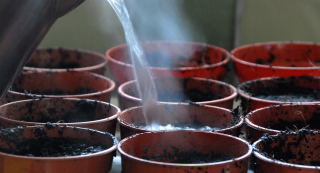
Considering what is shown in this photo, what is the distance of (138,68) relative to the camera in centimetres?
246

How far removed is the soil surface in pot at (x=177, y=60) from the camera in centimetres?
301

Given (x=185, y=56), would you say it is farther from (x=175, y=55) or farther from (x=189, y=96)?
(x=189, y=96)

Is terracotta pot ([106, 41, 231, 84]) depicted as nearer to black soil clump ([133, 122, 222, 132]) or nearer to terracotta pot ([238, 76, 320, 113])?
terracotta pot ([238, 76, 320, 113])

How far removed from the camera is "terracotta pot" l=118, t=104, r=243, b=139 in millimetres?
2111

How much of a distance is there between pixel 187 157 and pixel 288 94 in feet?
2.53

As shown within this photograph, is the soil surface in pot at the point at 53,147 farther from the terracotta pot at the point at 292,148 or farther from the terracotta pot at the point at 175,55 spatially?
the terracotta pot at the point at 175,55

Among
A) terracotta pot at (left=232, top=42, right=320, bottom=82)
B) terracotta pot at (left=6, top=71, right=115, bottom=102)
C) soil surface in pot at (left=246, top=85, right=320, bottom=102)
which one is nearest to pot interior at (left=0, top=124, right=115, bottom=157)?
terracotta pot at (left=6, top=71, right=115, bottom=102)

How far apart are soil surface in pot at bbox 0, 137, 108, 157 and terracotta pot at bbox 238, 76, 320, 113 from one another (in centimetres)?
74

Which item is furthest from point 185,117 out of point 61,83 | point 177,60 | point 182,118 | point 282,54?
point 282,54

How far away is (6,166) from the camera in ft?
5.40

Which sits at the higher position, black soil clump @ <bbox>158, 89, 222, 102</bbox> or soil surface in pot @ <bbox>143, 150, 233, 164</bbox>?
soil surface in pot @ <bbox>143, 150, 233, 164</bbox>

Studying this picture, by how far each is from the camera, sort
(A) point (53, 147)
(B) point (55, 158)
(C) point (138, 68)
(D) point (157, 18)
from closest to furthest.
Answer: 1. (B) point (55, 158)
2. (A) point (53, 147)
3. (C) point (138, 68)
4. (D) point (157, 18)

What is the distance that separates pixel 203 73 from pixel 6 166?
1.17 m

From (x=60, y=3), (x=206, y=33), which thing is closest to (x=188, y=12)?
(x=206, y=33)
